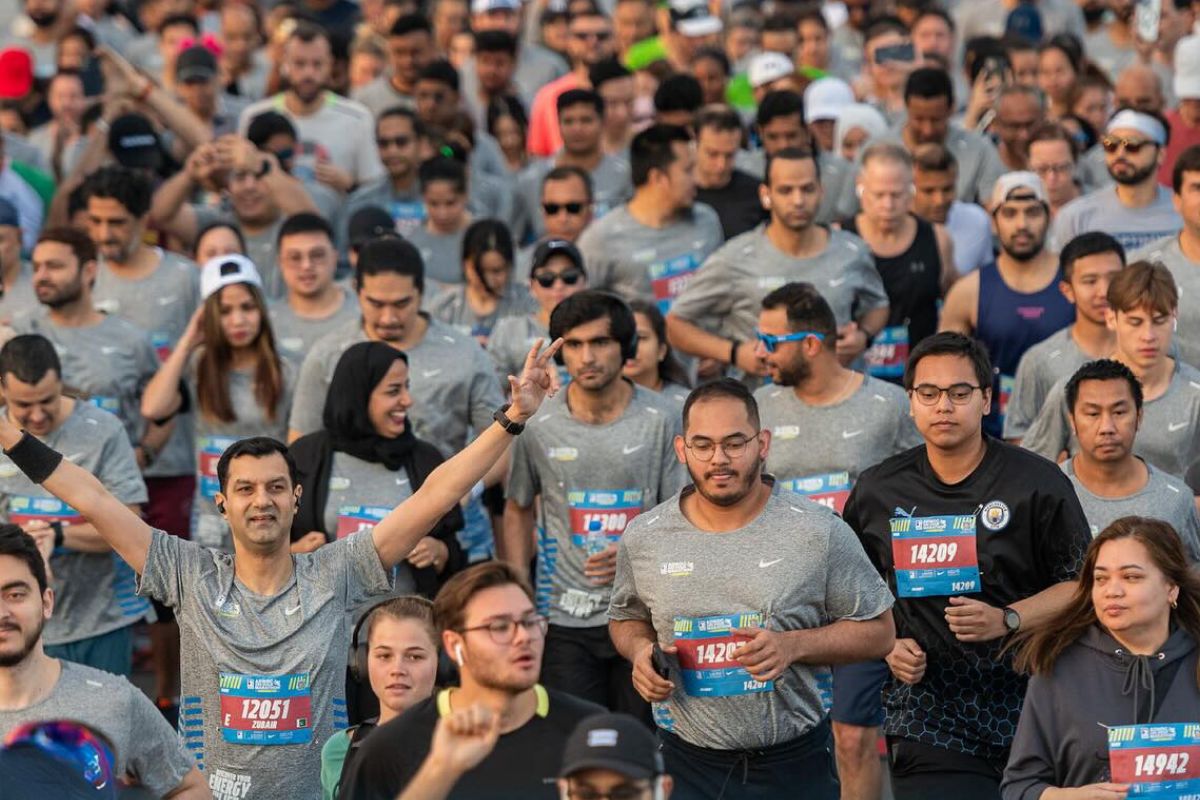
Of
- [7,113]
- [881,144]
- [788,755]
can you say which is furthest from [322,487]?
[7,113]

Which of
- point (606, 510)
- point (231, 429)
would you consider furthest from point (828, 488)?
point (231, 429)

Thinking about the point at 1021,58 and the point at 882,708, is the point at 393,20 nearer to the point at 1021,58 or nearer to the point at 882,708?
the point at 1021,58

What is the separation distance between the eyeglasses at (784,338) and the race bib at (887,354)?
Answer: 184 centimetres

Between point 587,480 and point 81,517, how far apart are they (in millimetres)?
2162

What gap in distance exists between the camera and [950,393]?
8164 millimetres

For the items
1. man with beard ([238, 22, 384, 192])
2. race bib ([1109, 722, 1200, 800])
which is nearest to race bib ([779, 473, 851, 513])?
race bib ([1109, 722, 1200, 800])

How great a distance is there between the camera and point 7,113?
49.4 feet

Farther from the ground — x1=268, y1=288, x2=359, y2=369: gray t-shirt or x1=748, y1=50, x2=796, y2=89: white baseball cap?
x1=748, y1=50, x2=796, y2=89: white baseball cap

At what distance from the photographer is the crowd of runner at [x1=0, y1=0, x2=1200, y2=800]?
7.24 m

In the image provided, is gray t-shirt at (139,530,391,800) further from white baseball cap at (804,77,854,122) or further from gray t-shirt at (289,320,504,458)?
white baseball cap at (804,77,854,122)

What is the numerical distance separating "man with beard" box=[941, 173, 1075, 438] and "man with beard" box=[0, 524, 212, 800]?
4.92 m

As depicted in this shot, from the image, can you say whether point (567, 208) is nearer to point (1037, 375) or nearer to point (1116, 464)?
point (1037, 375)

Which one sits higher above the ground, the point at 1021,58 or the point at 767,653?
the point at 1021,58

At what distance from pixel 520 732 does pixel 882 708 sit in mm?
3109
